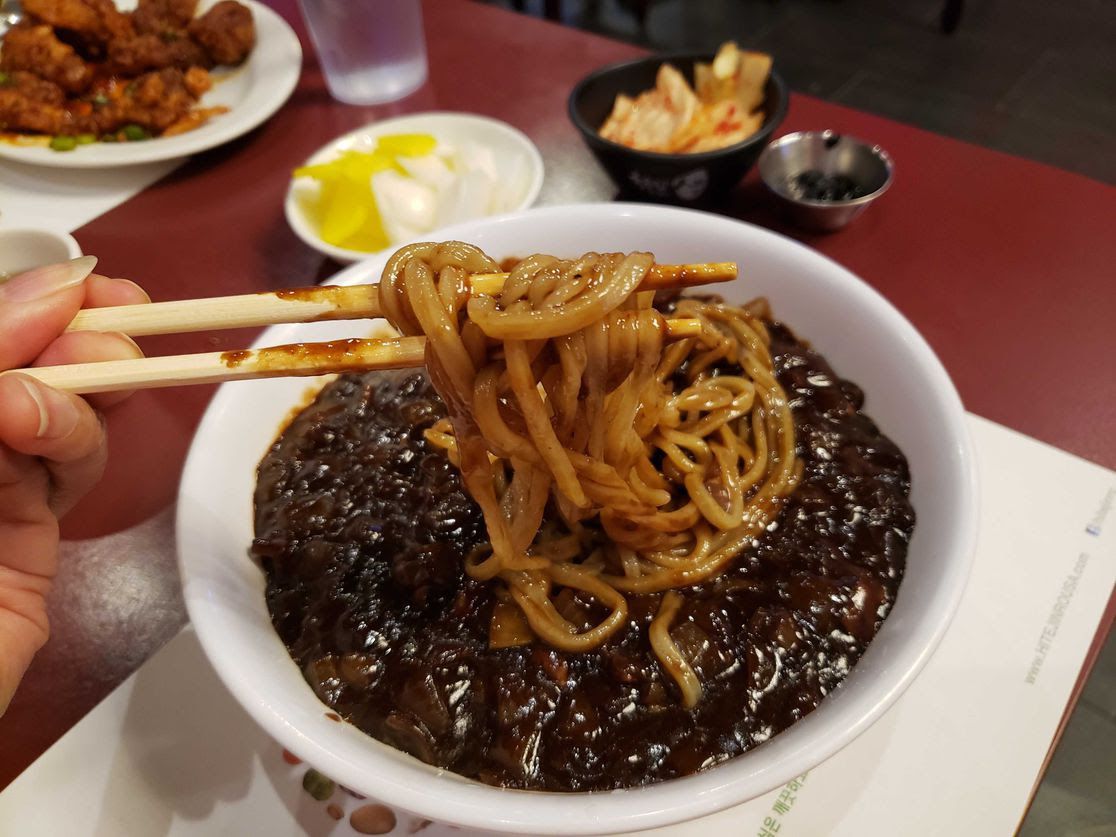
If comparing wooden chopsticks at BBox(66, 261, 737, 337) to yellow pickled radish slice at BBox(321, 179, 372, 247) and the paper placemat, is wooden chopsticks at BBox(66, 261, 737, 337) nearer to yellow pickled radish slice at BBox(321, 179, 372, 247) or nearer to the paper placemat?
the paper placemat

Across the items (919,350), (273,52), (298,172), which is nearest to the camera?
(919,350)

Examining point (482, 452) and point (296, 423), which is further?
point (296, 423)

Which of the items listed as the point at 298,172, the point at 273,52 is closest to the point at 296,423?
the point at 298,172

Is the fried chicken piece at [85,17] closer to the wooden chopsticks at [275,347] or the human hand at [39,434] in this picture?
the human hand at [39,434]

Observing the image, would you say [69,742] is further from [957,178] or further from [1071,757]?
[957,178]

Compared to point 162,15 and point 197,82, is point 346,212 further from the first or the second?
point 162,15

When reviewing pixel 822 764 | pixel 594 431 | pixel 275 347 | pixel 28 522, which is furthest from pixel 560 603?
pixel 28 522

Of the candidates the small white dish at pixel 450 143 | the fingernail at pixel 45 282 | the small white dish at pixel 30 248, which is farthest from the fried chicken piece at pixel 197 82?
the fingernail at pixel 45 282
